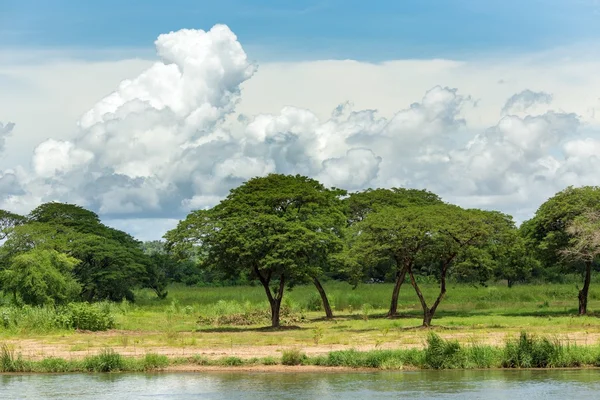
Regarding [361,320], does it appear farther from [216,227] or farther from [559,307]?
[559,307]

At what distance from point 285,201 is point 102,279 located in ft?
89.4

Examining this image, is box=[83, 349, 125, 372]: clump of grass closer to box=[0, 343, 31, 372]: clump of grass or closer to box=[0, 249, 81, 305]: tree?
box=[0, 343, 31, 372]: clump of grass

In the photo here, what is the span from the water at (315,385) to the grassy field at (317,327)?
3828 millimetres

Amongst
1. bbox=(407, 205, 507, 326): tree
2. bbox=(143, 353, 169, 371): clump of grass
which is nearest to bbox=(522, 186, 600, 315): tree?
bbox=(407, 205, 507, 326): tree

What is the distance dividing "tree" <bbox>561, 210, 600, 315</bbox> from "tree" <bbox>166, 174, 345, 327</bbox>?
1266 cm

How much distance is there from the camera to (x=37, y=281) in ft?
161

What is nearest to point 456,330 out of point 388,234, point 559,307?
point 388,234

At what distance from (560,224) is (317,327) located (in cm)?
1663

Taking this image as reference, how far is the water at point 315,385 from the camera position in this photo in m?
26.0

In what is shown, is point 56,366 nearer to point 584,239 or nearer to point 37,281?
point 37,281

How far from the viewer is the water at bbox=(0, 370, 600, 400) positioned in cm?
2603

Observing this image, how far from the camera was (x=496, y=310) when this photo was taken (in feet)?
185

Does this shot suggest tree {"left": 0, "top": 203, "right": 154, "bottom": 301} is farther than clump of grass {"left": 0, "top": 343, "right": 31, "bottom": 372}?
Yes

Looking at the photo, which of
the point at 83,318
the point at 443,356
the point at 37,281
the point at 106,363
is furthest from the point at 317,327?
the point at 106,363
